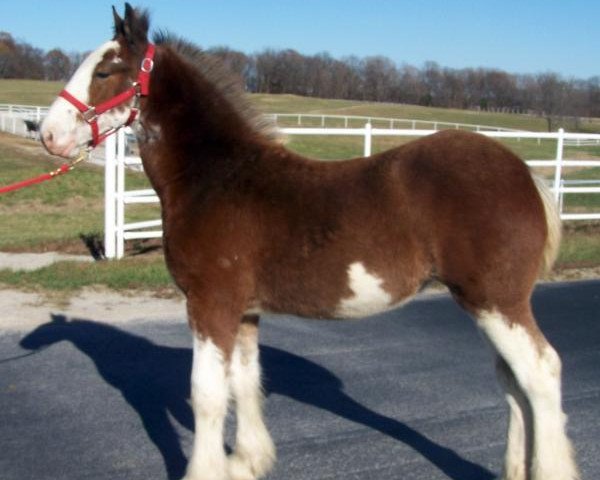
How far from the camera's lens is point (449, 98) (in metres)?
92.8

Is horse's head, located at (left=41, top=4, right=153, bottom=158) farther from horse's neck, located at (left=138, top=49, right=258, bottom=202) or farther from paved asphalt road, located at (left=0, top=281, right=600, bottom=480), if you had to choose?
paved asphalt road, located at (left=0, top=281, right=600, bottom=480)

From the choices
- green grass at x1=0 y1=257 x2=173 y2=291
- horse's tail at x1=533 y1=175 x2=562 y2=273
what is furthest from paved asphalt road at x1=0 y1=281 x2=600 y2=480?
green grass at x1=0 y1=257 x2=173 y2=291

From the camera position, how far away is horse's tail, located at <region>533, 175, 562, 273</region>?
4.00 meters

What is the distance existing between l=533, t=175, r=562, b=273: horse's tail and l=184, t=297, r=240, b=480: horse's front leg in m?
Result: 1.52

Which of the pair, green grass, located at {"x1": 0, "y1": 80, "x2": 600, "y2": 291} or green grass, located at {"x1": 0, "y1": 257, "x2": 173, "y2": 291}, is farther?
green grass, located at {"x1": 0, "y1": 80, "x2": 600, "y2": 291}

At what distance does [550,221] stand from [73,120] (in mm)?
2343

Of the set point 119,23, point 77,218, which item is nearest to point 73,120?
point 119,23

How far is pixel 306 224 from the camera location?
3.97m

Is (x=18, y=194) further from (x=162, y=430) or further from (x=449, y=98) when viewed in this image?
(x=449, y=98)

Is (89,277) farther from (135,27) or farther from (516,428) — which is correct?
(516,428)

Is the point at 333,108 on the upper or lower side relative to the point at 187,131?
upper

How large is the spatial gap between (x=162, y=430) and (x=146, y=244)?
7614mm

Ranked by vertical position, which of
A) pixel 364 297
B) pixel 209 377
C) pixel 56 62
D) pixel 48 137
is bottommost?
pixel 209 377

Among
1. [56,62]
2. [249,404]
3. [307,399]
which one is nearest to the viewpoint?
[249,404]
